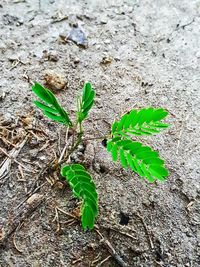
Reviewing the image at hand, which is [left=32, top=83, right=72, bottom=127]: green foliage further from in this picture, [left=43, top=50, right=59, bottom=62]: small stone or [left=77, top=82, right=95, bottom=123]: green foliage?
[left=43, top=50, right=59, bottom=62]: small stone

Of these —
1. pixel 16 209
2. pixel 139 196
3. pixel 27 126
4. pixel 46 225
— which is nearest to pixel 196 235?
pixel 139 196

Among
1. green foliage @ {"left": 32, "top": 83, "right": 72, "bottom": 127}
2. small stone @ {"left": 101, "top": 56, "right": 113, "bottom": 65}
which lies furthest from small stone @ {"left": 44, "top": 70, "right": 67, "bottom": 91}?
green foliage @ {"left": 32, "top": 83, "right": 72, "bottom": 127}

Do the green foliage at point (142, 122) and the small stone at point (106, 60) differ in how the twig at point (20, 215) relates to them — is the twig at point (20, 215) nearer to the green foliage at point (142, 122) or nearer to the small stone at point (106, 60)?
the green foliage at point (142, 122)

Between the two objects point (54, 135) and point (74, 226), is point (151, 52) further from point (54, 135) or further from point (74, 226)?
point (74, 226)

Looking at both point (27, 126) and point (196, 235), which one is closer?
point (196, 235)

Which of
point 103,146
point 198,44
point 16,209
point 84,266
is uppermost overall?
point 198,44

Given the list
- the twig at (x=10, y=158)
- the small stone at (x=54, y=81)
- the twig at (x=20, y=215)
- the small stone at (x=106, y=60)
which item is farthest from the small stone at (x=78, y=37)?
the twig at (x=20, y=215)

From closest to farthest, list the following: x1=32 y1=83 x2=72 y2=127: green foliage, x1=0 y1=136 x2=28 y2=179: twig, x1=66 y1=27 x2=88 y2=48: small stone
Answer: x1=32 y1=83 x2=72 y2=127: green foliage
x1=0 y1=136 x2=28 y2=179: twig
x1=66 y1=27 x2=88 y2=48: small stone
